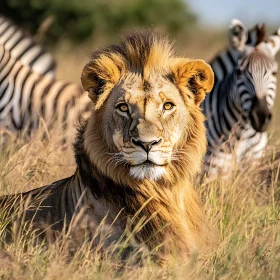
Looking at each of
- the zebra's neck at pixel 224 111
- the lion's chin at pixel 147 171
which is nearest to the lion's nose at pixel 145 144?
the lion's chin at pixel 147 171

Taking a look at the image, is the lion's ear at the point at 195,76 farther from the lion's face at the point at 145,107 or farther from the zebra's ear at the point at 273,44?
the zebra's ear at the point at 273,44

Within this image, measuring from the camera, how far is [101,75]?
211 inches

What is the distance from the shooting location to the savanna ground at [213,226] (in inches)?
181

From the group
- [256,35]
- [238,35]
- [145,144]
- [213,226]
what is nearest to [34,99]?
[238,35]

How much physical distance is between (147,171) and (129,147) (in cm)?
16

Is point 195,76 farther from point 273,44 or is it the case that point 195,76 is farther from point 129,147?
point 273,44

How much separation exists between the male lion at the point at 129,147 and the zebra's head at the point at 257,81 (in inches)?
97.4

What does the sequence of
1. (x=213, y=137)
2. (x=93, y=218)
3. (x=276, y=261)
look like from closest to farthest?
1. (x=276, y=261)
2. (x=93, y=218)
3. (x=213, y=137)

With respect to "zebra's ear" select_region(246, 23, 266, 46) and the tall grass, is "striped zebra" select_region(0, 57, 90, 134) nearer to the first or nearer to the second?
"zebra's ear" select_region(246, 23, 266, 46)

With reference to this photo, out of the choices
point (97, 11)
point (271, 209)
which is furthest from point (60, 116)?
point (97, 11)

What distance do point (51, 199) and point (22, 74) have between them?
431 cm

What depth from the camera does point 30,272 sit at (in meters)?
4.45

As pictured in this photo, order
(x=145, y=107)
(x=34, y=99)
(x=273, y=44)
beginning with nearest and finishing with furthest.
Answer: (x=145, y=107), (x=273, y=44), (x=34, y=99)

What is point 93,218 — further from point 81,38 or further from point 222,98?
point 81,38
